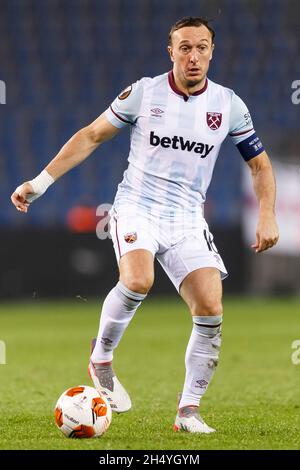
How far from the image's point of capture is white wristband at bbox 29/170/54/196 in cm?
540

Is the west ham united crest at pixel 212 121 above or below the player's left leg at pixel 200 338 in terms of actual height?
above

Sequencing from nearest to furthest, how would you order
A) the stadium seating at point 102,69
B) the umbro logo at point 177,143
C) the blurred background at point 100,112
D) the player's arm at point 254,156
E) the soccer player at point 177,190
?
the soccer player at point 177,190, the umbro logo at point 177,143, the player's arm at point 254,156, the blurred background at point 100,112, the stadium seating at point 102,69

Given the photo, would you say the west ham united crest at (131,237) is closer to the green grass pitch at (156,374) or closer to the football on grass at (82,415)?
the football on grass at (82,415)

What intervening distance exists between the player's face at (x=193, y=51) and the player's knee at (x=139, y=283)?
1092 millimetres

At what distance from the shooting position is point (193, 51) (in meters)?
5.31

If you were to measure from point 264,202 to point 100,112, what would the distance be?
12.1 m

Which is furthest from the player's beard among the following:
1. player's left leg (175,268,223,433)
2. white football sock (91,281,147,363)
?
white football sock (91,281,147,363)

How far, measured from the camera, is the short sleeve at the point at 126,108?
546 centimetres

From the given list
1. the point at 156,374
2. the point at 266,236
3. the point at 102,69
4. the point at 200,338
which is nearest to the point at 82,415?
the point at 200,338

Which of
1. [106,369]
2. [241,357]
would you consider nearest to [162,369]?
[241,357]

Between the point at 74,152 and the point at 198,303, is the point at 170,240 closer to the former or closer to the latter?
the point at 198,303

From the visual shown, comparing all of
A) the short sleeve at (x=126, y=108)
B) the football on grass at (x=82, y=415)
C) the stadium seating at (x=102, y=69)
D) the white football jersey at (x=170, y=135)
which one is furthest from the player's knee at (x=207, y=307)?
the stadium seating at (x=102, y=69)
